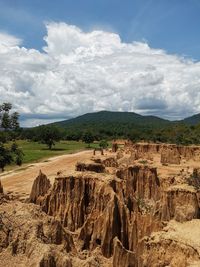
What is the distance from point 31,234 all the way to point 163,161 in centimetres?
6671

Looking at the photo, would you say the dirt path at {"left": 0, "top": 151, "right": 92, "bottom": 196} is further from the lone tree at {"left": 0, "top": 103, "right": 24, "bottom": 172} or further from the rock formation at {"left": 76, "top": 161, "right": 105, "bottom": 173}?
the rock formation at {"left": 76, "top": 161, "right": 105, "bottom": 173}

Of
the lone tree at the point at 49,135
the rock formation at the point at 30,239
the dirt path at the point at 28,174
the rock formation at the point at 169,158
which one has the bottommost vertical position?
the dirt path at the point at 28,174

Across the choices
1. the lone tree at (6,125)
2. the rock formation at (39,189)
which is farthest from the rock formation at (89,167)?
the lone tree at (6,125)

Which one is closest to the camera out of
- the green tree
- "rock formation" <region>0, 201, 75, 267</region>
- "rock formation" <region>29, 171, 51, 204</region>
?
"rock formation" <region>0, 201, 75, 267</region>

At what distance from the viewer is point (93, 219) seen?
24891 millimetres

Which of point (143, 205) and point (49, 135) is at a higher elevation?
point (49, 135)

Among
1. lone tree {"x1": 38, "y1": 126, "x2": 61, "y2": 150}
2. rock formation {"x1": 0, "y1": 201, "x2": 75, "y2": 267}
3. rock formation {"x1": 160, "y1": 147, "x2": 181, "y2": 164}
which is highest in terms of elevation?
lone tree {"x1": 38, "y1": 126, "x2": 61, "y2": 150}

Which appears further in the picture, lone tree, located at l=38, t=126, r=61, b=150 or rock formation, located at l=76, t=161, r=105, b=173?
lone tree, located at l=38, t=126, r=61, b=150

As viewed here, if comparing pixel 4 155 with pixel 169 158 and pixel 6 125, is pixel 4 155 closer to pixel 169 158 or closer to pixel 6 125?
pixel 6 125

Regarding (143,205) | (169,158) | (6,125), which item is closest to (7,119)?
(6,125)

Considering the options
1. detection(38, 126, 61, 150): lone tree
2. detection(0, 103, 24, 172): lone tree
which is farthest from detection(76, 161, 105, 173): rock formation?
detection(38, 126, 61, 150): lone tree

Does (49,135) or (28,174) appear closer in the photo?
(28,174)

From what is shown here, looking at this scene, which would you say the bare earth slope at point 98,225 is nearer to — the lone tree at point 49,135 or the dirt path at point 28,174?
the dirt path at point 28,174

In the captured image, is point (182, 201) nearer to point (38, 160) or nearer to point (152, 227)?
point (152, 227)
